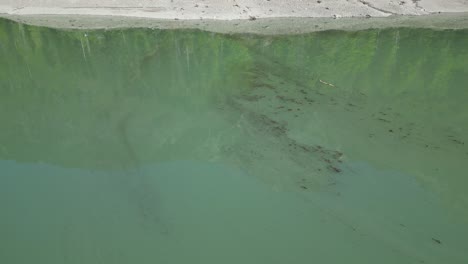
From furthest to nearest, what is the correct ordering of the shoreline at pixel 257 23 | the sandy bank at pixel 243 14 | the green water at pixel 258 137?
1. the sandy bank at pixel 243 14
2. the shoreline at pixel 257 23
3. the green water at pixel 258 137

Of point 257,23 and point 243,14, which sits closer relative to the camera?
point 257,23

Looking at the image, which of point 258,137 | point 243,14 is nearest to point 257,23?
point 243,14

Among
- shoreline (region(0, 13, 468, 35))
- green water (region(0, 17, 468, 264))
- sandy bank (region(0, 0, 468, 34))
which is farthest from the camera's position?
sandy bank (region(0, 0, 468, 34))

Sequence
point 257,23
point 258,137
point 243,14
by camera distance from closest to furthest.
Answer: point 258,137, point 257,23, point 243,14

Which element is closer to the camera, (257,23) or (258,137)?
(258,137)

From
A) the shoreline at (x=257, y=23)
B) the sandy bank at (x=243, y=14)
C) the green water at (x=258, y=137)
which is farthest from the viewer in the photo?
the sandy bank at (x=243, y=14)

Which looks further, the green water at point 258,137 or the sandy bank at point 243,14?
the sandy bank at point 243,14

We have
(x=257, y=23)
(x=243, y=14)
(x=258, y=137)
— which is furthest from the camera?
(x=243, y=14)

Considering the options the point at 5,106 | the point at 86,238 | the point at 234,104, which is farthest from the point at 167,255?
the point at 5,106

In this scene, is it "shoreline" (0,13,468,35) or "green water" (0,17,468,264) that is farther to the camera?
"shoreline" (0,13,468,35)

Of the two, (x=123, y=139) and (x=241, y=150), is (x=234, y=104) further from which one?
(x=123, y=139)

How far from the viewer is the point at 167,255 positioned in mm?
3166

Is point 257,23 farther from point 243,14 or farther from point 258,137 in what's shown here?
point 258,137

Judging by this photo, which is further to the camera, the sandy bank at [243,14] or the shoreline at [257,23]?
the sandy bank at [243,14]
